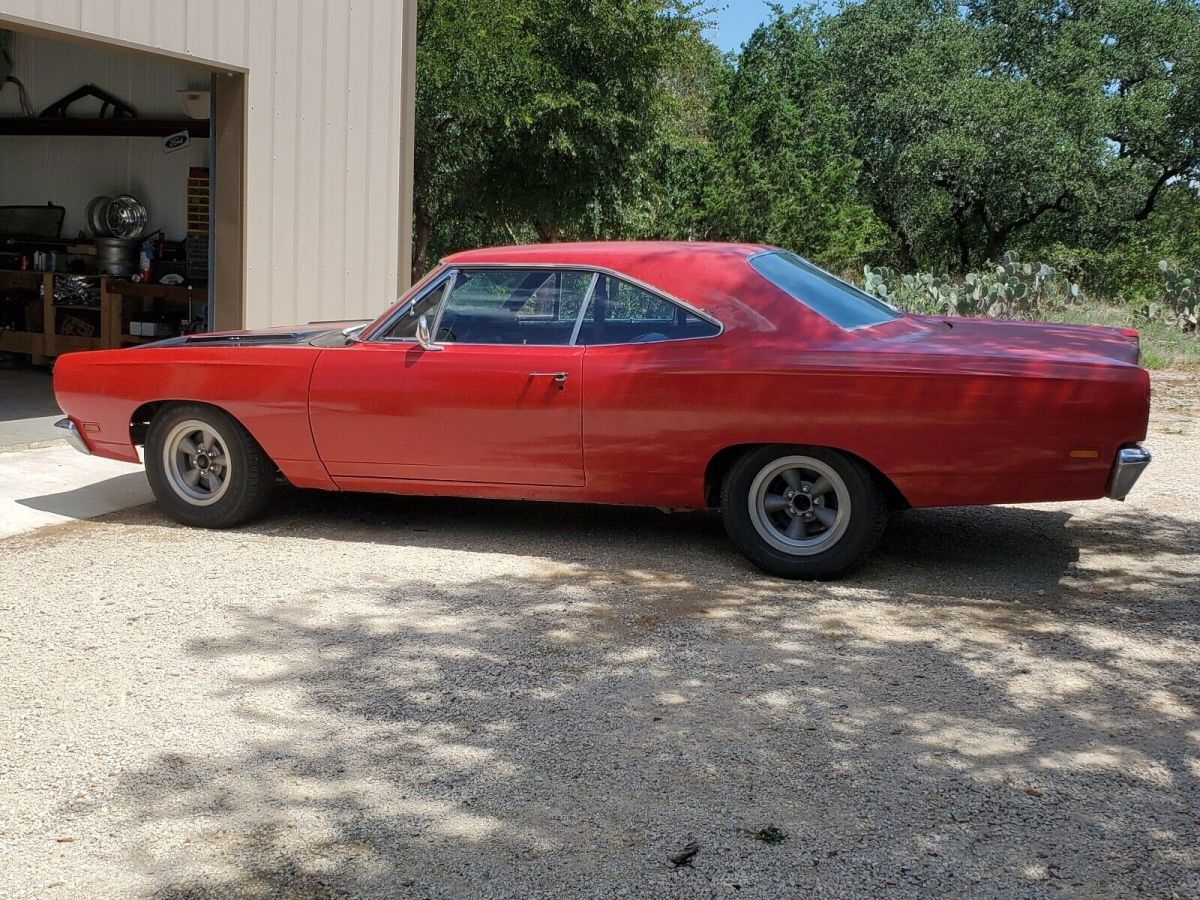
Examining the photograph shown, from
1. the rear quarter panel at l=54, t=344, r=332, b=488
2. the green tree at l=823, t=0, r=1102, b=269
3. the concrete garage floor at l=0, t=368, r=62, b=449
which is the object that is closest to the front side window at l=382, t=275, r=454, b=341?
the rear quarter panel at l=54, t=344, r=332, b=488

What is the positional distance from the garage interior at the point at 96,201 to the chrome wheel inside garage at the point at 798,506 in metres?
8.12

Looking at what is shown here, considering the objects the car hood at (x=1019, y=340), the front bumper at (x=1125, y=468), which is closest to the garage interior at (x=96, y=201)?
the car hood at (x=1019, y=340)

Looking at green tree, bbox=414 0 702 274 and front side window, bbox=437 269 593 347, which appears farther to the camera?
green tree, bbox=414 0 702 274

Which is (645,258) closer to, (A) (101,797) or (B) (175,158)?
(A) (101,797)

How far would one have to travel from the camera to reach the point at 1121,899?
315 centimetres

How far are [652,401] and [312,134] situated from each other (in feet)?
17.8

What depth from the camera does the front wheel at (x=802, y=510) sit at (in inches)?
227

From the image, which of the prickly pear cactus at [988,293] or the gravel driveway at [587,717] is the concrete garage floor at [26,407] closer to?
the gravel driveway at [587,717]

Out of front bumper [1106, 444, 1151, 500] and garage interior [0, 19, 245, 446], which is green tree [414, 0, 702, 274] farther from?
front bumper [1106, 444, 1151, 500]

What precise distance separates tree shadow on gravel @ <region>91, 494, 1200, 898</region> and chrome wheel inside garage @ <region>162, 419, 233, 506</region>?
130 cm

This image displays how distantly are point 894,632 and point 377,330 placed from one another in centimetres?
294

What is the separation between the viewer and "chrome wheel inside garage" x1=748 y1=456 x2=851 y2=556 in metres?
5.84

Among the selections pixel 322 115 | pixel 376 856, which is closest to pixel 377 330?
pixel 376 856

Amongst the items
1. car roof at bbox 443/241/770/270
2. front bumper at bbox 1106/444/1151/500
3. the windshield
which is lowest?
front bumper at bbox 1106/444/1151/500
